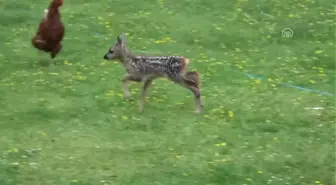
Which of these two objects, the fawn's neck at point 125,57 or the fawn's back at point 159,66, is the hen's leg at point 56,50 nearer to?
the fawn's neck at point 125,57

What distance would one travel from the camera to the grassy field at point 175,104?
963 centimetres

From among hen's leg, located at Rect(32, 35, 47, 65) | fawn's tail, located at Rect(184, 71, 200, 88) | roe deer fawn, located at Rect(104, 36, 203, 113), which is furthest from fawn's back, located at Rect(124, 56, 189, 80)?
hen's leg, located at Rect(32, 35, 47, 65)

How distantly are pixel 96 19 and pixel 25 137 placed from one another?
27.0 feet

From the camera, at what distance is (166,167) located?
9.65m

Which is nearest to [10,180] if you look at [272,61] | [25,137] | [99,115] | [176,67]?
[25,137]

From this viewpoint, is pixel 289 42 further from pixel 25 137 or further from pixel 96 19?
pixel 25 137

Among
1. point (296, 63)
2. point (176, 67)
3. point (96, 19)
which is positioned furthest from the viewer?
point (96, 19)

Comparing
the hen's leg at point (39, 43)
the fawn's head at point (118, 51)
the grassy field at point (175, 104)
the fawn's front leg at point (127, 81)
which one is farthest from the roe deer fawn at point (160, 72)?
the hen's leg at point (39, 43)

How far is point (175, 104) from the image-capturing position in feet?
40.4

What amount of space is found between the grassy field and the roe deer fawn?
0.35 meters

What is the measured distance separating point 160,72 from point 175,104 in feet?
2.57

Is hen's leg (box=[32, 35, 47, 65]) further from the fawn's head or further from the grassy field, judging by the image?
the fawn's head

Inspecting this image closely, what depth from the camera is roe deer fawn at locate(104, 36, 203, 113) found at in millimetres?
11617

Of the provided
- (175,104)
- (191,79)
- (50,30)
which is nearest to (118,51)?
(175,104)
